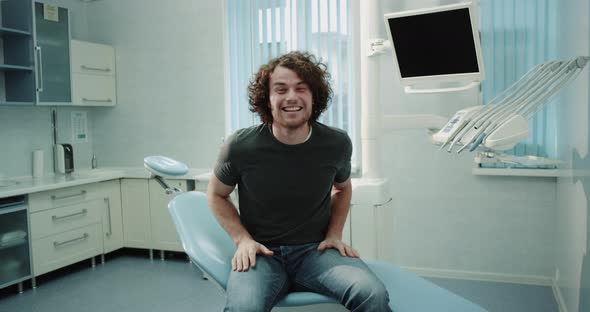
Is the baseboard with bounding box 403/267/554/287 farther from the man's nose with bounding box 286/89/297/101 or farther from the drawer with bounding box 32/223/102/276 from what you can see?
the drawer with bounding box 32/223/102/276

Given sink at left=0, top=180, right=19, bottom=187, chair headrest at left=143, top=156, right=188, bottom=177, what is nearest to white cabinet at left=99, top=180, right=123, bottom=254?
sink at left=0, top=180, right=19, bottom=187

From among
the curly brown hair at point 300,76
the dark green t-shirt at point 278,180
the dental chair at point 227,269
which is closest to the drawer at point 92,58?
the dental chair at point 227,269

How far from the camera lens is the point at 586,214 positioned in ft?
6.68

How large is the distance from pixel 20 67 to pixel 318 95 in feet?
9.29

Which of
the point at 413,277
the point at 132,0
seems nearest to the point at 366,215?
the point at 413,277

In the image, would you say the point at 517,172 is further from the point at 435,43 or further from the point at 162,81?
the point at 162,81

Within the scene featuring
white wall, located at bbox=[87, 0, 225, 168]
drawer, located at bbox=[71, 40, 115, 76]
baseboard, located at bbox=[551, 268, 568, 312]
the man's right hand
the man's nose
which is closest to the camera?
the man's right hand

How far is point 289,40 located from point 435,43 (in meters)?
1.84

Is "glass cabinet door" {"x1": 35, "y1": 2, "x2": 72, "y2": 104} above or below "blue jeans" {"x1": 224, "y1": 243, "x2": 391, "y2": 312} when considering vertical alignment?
above

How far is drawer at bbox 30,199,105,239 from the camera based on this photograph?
3.60m

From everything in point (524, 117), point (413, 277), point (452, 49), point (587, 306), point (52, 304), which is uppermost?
point (452, 49)

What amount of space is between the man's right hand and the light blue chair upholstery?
0.20 ft

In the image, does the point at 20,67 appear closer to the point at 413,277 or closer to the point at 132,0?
the point at 132,0

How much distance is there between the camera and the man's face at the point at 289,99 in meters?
1.84
